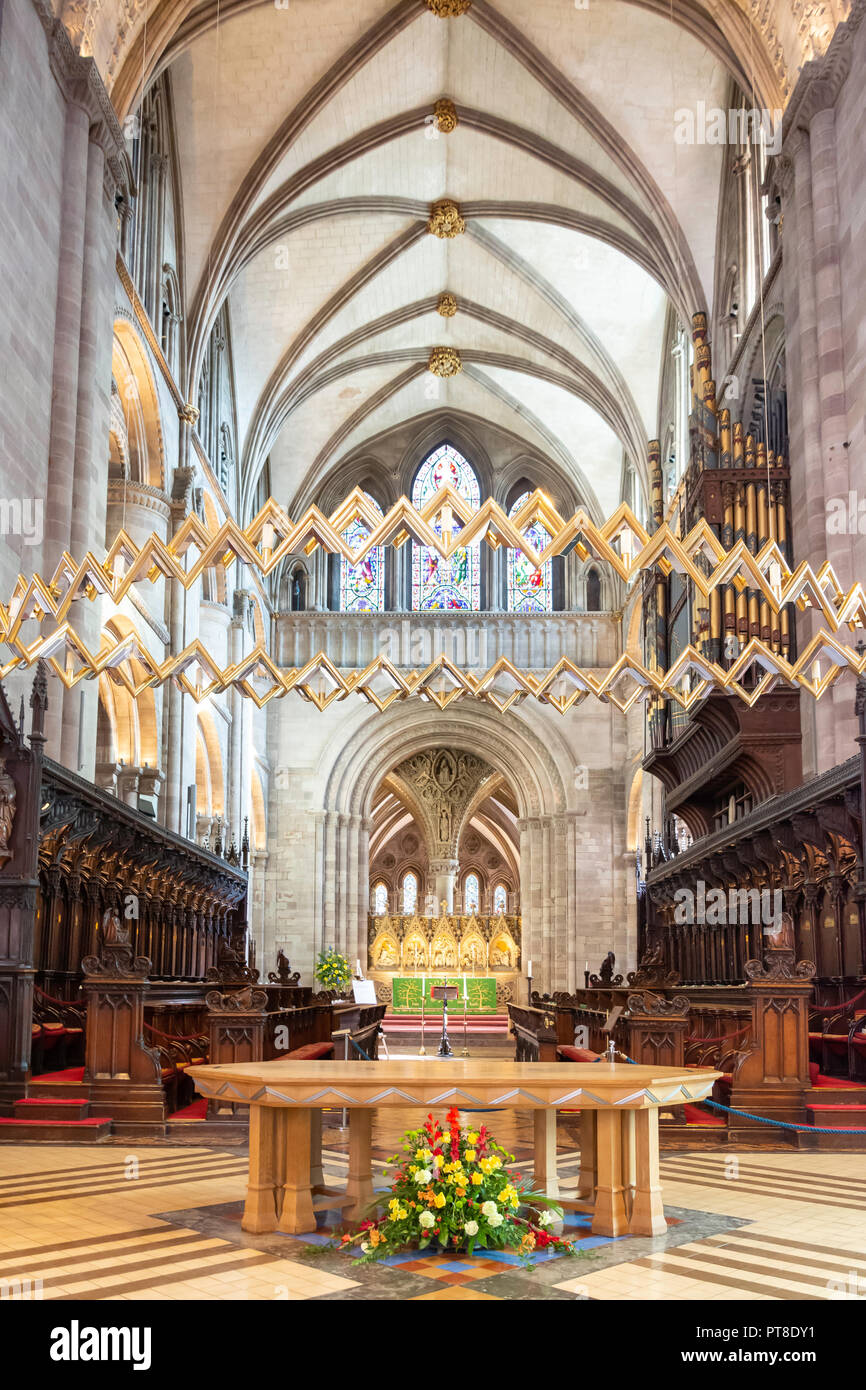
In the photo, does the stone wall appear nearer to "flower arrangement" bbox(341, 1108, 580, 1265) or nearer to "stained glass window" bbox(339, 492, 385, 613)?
"flower arrangement" bbox(341, 1108, 580, 1265)

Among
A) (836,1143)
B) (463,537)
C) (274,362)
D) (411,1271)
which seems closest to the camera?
(411,1271)

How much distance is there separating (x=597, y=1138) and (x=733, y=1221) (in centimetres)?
81

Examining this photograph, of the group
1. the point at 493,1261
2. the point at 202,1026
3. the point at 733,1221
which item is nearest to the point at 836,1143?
the point at 733,1221

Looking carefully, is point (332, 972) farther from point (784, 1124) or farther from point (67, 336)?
point (784, 1124)

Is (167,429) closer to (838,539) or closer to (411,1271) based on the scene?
(838,539)

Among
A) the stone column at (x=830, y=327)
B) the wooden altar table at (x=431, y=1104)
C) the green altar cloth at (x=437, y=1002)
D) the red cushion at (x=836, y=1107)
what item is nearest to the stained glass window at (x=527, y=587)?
the green altar cloth at (x=437, y=1002)

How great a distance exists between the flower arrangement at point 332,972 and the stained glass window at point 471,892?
18.7 metres

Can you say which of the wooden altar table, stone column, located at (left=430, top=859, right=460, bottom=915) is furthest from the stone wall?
stone column, located at (left=430, top=859, right=460, bottom=915)

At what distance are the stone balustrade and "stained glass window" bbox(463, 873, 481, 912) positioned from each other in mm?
18109

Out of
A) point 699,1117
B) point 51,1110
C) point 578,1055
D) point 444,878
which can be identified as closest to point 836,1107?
point 699,1117

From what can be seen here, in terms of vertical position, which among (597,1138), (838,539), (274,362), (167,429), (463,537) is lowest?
(597,1138)

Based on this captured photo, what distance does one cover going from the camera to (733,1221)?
5.96m

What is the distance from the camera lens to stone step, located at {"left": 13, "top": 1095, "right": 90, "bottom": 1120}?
8844 millimetres

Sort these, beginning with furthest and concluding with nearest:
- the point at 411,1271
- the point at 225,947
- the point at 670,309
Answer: the point at 670,309
the point at 225,947
the point at 411,1271
